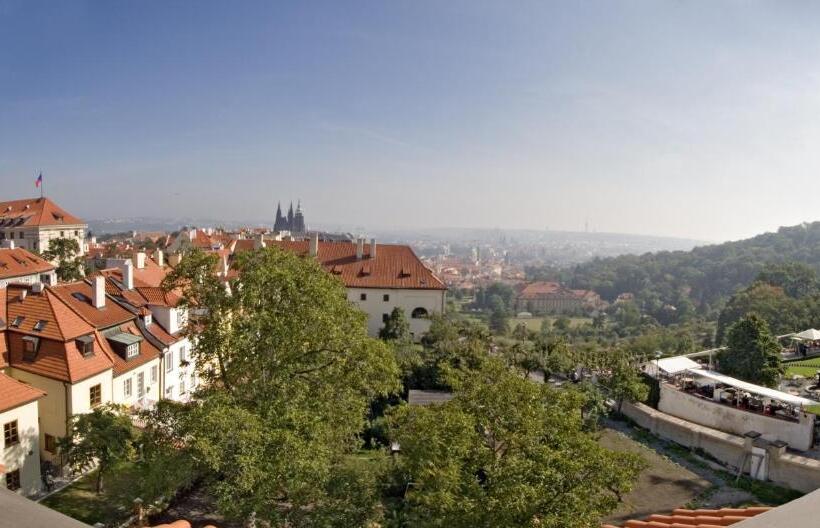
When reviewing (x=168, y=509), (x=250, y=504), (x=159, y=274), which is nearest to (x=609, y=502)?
(x=250, y=504)

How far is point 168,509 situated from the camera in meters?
20.9

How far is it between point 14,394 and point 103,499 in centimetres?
510

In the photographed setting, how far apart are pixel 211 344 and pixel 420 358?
1929 cm

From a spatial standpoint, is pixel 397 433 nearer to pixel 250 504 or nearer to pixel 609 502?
pixel 250 504

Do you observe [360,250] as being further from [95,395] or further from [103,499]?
[103,499]

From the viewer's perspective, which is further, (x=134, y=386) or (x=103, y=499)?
(x=134, y=386)

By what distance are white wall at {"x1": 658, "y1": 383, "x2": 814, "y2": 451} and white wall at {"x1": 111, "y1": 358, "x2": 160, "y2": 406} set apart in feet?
89.6

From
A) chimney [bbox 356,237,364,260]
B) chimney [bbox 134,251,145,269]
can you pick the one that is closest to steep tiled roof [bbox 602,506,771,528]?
chimney [bbox 134,251,145,269]

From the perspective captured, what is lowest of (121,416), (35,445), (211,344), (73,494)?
(73,494)

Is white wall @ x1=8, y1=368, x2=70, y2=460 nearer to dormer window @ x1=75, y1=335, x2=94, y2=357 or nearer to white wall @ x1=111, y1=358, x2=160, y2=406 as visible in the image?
dormer window @ x1=75, y1=335, x2=94, y2=357

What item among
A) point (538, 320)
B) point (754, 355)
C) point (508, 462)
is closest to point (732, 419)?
point (754, 355)

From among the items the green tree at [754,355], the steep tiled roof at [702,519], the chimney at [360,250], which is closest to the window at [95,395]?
the steep tiled roof at [702,519]

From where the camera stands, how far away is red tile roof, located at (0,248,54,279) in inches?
2057

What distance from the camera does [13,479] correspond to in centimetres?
2111
